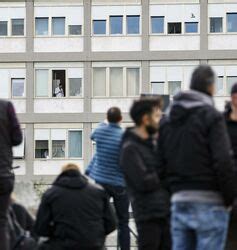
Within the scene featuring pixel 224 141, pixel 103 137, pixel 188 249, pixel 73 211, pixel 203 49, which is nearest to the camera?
pixel 224 141

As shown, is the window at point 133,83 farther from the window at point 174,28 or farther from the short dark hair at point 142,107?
the short dark hair at point 142,107

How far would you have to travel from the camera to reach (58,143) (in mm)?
49344

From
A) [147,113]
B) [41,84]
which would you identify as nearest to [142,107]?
[147,113]

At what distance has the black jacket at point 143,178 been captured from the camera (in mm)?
6605

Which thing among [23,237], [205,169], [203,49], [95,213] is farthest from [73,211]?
[203,49]

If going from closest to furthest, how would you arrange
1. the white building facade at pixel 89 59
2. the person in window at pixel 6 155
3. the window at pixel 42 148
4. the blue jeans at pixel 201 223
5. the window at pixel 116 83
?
the blue jeans at pixel 201 223 → the person in window at pixel 6 155 → the white building facade at pixel 89 59 → the window at pixel 42 148 → the window at pixel 116 83

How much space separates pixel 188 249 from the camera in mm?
6082

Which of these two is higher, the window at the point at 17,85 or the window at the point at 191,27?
the window at the point at 191,27

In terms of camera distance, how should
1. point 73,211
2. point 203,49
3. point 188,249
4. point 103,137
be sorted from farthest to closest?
point 203,49 < point 103,137 < point 73,211 < point 188,249

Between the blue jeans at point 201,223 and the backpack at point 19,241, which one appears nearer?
the blue jeans at point 201,223

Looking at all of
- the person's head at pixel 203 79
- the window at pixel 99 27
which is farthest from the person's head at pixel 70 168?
the window at pixel 99 27

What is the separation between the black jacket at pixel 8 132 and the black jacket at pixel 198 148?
172cm

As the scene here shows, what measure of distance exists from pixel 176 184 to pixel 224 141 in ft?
1.65

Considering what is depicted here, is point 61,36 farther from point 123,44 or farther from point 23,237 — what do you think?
point 23,237
